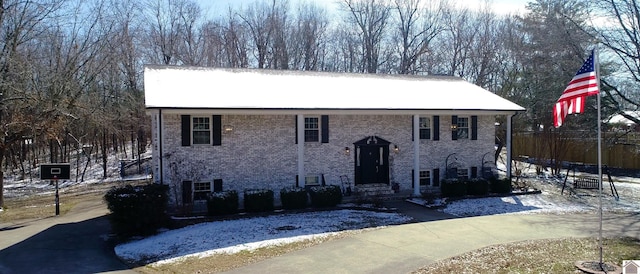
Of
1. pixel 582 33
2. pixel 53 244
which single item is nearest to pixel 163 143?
pixel 53 244

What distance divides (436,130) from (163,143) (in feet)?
37.7

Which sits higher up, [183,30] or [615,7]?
[183,30]

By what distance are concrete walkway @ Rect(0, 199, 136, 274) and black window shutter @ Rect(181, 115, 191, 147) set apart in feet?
12.4

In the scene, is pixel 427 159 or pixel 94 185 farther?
pixel 94 185

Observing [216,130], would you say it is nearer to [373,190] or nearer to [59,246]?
[59,246]

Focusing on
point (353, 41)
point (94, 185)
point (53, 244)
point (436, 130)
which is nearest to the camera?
point (53, 244)

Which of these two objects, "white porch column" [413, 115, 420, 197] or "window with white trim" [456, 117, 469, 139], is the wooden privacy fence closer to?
"window with white trim" [456, 117, 469, 139]

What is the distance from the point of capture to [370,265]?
30.0ft

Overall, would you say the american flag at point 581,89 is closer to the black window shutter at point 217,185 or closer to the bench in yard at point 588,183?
the bench in yard at point 588,183

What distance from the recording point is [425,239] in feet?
37.1

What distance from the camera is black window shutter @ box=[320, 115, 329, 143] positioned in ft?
57.9

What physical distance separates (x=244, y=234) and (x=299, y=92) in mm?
7779

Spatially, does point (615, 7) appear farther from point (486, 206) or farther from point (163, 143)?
point (163, 143)

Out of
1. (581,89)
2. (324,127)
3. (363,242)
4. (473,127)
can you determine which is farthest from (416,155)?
(581,89)
